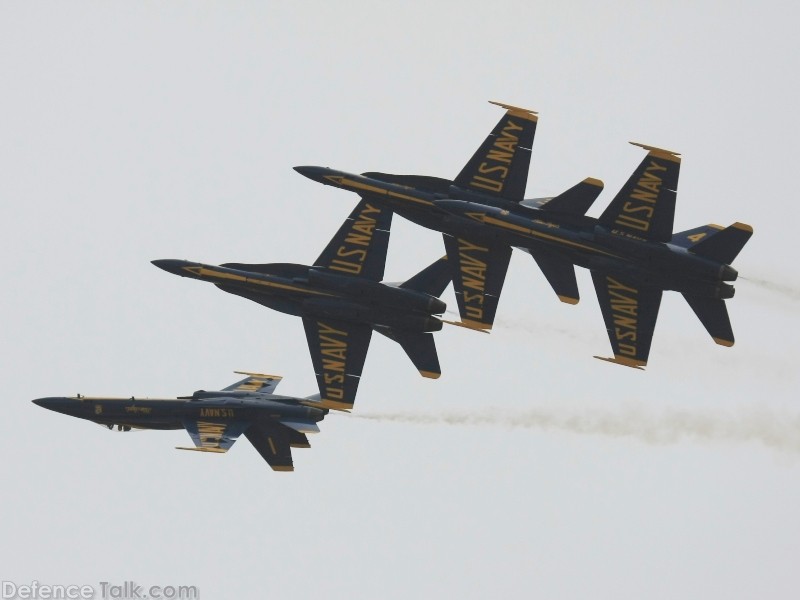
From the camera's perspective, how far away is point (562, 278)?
7088 cm

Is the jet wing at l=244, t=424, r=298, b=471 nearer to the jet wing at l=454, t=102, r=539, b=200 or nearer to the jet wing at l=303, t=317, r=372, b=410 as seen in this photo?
the jet wing at l=303, t=317, r=372, b=410

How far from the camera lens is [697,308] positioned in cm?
7012

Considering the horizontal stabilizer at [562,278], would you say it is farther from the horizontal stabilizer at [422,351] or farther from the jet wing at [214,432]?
the jet wing at [214,432]

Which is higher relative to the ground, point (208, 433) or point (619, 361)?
point (619, 361)

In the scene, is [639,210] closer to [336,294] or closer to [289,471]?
[336,294]

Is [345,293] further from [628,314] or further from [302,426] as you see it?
[628,314]

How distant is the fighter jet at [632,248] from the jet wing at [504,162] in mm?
1109

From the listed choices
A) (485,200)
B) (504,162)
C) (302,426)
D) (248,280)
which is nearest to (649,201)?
(504,162)

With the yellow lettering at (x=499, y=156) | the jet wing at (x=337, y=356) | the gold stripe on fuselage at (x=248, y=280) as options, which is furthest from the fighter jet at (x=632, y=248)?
the jet wing at (x=337, y=356)

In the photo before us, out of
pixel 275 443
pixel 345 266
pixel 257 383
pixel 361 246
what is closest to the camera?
pixel 345 266

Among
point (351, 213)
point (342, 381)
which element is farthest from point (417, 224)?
point (342, 381)

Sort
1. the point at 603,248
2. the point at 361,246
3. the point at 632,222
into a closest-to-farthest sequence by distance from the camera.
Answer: the point at 632,222
the point at 603,248
the point at 361,246

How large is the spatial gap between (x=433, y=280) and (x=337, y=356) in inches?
214

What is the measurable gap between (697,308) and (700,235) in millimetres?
3107
